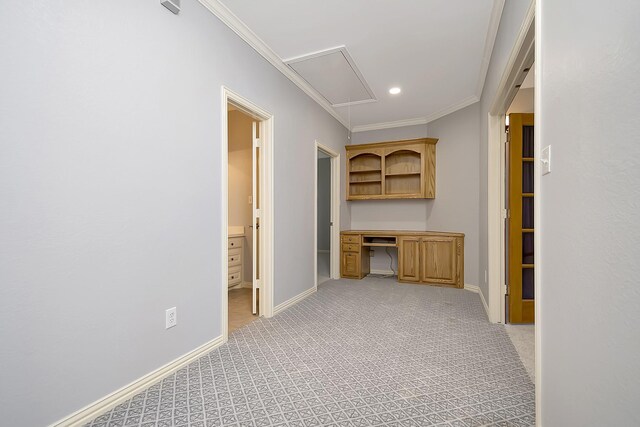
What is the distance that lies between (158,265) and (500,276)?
2958 mm

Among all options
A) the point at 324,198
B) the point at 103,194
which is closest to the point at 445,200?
the point at 324,198

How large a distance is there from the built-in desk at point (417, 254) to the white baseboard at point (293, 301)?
3.51ft

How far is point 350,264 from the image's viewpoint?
491cm

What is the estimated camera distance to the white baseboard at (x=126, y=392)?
1445 mm

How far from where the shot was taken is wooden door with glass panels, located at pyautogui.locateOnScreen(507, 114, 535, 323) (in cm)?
277

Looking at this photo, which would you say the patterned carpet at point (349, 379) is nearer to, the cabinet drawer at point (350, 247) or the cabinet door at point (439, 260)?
the cabinet door at point (439, 260)

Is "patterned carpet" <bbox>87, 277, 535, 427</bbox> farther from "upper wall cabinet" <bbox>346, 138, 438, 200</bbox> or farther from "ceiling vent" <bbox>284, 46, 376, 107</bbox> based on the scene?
"ceiling vent" <bbox>284, 46, 376, 107</bbox>

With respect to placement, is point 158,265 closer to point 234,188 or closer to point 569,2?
point 569,2

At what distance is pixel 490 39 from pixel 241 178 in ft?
10.9

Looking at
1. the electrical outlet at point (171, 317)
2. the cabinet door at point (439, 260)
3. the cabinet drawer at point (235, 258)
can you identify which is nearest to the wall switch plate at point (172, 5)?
the electrical outlet at point (171, 317)

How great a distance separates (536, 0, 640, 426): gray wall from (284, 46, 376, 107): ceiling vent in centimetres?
207

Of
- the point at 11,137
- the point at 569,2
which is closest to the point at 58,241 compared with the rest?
the point at 11,137

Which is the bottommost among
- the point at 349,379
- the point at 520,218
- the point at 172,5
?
the point at 349,379

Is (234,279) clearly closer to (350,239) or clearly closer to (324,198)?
(350,239)
